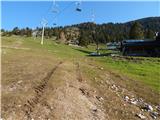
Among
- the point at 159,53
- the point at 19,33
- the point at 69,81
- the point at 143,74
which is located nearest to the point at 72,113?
the point at 69,81

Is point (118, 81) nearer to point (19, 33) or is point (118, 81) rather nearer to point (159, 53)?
point (159, 53)

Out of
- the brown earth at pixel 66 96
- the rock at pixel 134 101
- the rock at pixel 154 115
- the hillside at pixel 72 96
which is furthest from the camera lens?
the rock at pixel 134 101

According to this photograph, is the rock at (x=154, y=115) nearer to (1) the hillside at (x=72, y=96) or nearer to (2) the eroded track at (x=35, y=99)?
(1) the hillside at (x=72, y=96)

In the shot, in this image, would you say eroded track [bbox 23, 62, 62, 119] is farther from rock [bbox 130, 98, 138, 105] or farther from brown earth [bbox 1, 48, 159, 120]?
rock [bbox 130, 98, 138, 105]

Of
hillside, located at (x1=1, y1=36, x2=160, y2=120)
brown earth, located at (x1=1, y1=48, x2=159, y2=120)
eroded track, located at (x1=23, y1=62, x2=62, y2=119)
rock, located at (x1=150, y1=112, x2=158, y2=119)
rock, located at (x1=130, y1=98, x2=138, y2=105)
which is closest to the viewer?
eroded track, located at (x1=23, y1=62, x2=62, y2=119)

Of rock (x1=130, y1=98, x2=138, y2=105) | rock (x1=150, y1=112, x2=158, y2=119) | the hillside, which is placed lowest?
rock (x1=150, y1=112, x2=158, y2=119)

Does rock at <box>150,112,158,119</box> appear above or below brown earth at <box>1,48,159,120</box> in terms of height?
below

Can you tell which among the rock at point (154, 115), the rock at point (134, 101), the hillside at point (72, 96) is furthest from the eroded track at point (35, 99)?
the rock at point (154, 115)

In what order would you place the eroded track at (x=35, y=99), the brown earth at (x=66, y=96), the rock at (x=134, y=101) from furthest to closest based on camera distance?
1. the rock at (x=134, y=101)
2. the brown earth at (x=66, y=96)
3. the eroded track at (x=35, y=99)

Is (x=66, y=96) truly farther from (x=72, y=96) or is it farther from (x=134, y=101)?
(x=134, y=101)

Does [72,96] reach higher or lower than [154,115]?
higher

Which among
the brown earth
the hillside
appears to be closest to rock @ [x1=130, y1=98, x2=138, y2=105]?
the hillside

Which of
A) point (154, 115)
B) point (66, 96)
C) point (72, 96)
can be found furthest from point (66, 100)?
point (154, 115)

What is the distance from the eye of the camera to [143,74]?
1394 inches
